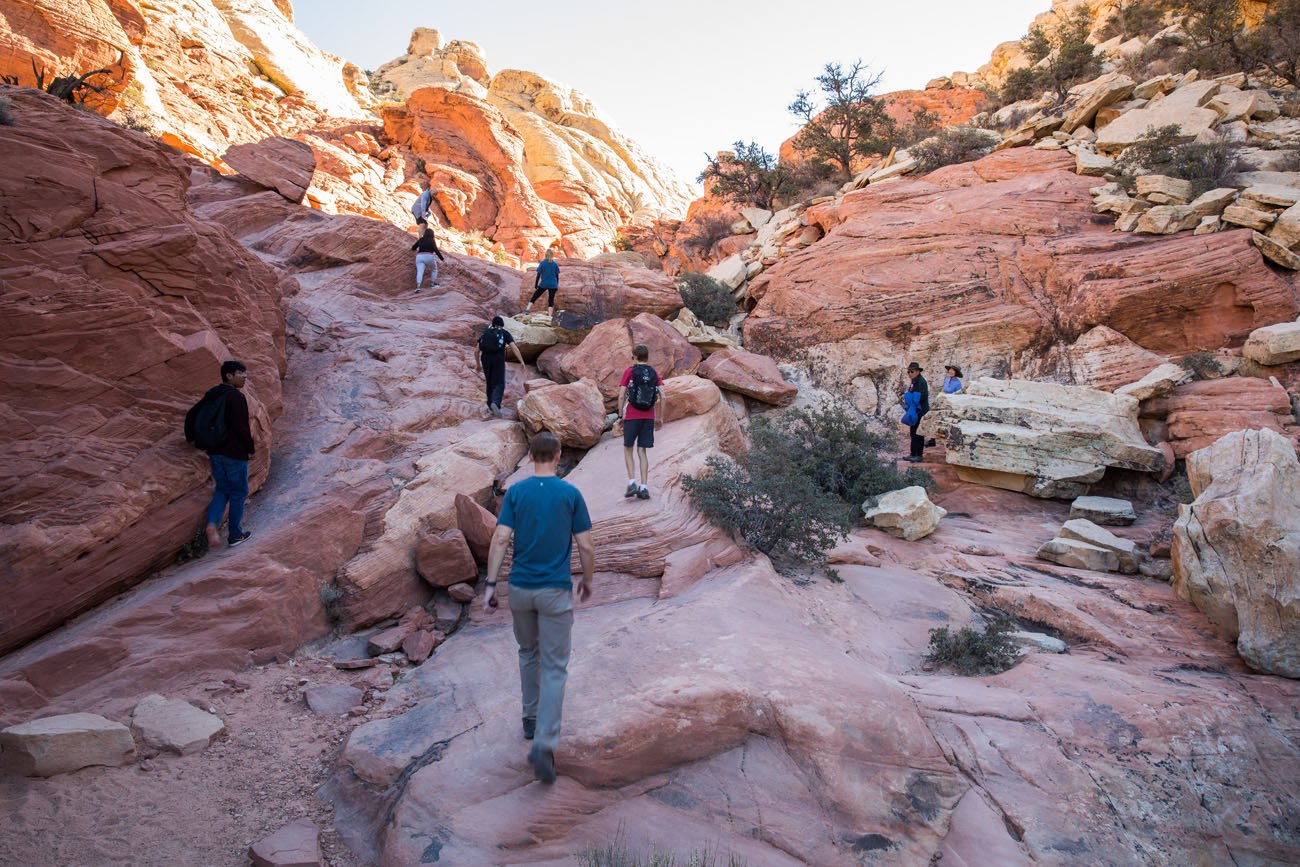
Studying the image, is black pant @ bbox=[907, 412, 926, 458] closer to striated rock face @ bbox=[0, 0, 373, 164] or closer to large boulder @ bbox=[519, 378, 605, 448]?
large boulder @ bbox=[519, 378, 605, 448]

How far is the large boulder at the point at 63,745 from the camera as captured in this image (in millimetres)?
3967

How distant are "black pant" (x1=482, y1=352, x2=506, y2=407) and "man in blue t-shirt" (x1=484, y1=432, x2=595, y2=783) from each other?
21.7 ft

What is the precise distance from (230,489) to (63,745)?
281 centimetres

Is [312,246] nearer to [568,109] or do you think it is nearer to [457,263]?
[457,263]

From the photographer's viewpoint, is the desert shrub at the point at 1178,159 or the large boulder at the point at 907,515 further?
the desert shrub at the point at 1178,159

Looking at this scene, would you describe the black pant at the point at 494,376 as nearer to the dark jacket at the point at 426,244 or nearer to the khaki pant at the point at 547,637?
the dark jacket at the point at 426,244

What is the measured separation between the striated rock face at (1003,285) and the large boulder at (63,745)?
13.1 m

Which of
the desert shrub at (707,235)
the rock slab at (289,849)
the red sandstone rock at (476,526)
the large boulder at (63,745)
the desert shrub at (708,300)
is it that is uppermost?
the desert shrub at (707,235)

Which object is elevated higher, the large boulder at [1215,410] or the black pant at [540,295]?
the black pant at [540,295]

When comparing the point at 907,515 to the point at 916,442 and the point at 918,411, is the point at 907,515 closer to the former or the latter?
the point at 916,442

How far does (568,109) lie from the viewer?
51.4 metres

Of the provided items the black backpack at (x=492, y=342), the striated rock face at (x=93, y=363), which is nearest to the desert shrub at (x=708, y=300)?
the black backpack at (x=492, y=342)

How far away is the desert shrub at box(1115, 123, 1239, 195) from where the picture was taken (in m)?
13.9

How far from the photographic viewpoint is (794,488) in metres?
7.15
